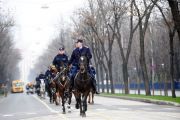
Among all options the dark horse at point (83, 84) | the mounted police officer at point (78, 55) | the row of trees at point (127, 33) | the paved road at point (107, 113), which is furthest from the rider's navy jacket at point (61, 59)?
the row of trees at point (127, 33)

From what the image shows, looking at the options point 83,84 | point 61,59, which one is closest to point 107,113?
point 83,84


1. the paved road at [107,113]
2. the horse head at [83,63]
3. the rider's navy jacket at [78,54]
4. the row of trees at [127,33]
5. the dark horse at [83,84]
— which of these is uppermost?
the row of trees at [127,33]

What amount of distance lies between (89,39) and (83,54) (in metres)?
59.5

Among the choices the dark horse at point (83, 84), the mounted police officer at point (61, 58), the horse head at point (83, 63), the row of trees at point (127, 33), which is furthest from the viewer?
the row of trees at point (127, 33)

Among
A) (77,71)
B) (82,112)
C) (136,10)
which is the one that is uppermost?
(136,10)

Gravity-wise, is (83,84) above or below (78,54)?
below

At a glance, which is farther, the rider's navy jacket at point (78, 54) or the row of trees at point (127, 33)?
the row of trees at point (127, 33)

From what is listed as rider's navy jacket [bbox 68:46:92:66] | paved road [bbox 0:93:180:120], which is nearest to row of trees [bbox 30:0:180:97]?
paved road [bbox 0:93:180:120]

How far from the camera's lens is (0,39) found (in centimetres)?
8112

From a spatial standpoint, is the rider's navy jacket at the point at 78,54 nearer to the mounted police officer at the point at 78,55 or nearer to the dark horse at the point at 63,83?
the mounted police officer at the point at 78,55

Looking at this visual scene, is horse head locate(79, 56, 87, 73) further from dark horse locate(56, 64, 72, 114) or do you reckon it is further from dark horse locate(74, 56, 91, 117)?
dark horse locate(56, 64, 72, 114)

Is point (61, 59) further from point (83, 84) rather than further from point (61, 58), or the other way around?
point (83, 84)

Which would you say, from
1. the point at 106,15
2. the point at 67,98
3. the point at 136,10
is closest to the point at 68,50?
the point at 106,15

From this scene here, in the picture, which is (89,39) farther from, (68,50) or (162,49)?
(68,50)
